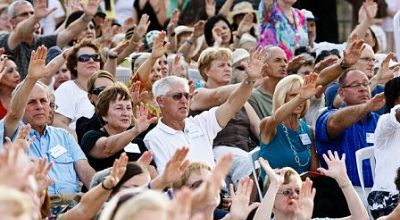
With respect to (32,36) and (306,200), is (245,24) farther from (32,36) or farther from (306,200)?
(306,200)

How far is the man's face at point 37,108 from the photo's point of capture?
9320 mm

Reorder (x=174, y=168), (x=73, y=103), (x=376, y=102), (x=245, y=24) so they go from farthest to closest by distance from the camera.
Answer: (x=245, y=24) → (x=73, y=103) → (x=376, y=102) → (x=174, y=168)

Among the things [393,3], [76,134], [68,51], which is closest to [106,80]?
[76,134]

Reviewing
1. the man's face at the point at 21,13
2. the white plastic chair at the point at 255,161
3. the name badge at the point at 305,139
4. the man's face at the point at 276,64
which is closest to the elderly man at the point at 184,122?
the white plastic chair at the point at 255,161

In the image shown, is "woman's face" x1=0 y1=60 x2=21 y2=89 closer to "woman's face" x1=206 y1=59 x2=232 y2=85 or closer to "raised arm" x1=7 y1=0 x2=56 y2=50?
"raised arm" x1=7 y1=0 x2=56 y2=50

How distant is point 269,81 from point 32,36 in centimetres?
212

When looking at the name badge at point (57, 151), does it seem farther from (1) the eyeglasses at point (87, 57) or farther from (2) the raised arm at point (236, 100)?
(1) the eyeglasses at point (87, 57)

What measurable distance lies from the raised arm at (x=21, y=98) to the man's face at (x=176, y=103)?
45.5 inches

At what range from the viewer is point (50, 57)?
11.9 metres

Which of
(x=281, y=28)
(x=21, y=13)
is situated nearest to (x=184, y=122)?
(x=21, y=13)

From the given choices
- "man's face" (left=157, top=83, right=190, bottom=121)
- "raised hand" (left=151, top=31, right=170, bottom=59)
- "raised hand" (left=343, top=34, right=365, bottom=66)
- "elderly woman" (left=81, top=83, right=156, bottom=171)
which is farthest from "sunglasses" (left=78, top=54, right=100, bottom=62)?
"raised hand" (left=343, top=34, right=365, bottom=66)

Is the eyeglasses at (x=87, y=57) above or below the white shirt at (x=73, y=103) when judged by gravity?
above

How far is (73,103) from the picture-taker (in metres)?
11.0

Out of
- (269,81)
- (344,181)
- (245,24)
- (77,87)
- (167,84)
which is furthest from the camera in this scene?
(245,24)
